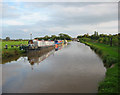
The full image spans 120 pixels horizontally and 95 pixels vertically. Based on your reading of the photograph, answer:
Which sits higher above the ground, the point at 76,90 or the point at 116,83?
the point at 116,83

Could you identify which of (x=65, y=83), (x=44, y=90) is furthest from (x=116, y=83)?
(x=44, y=90)

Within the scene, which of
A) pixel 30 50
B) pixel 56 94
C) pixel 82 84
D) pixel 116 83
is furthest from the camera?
pixel 30 50

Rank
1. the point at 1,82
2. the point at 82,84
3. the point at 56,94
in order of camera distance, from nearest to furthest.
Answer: the point at 56,94
the point at 82,84
the point at 1,82

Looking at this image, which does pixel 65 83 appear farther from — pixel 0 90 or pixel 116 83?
pixel 0 90

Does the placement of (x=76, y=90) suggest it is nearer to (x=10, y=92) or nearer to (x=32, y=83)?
(x=32, y=83)

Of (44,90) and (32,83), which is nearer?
(44,90)

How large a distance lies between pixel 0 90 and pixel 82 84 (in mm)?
5496

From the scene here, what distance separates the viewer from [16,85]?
740 centimetres

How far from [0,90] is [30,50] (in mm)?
15966

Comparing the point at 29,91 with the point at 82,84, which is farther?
the point at 82,84

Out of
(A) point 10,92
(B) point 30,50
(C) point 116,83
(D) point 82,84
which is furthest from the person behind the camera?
(B) point 30,50

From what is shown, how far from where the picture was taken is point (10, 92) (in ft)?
21.7

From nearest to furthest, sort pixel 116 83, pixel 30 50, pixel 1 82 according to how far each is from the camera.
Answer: pixel 116 83 → pixel 1 82 → pixel 30 50

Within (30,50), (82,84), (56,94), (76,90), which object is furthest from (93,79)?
(30,50)
